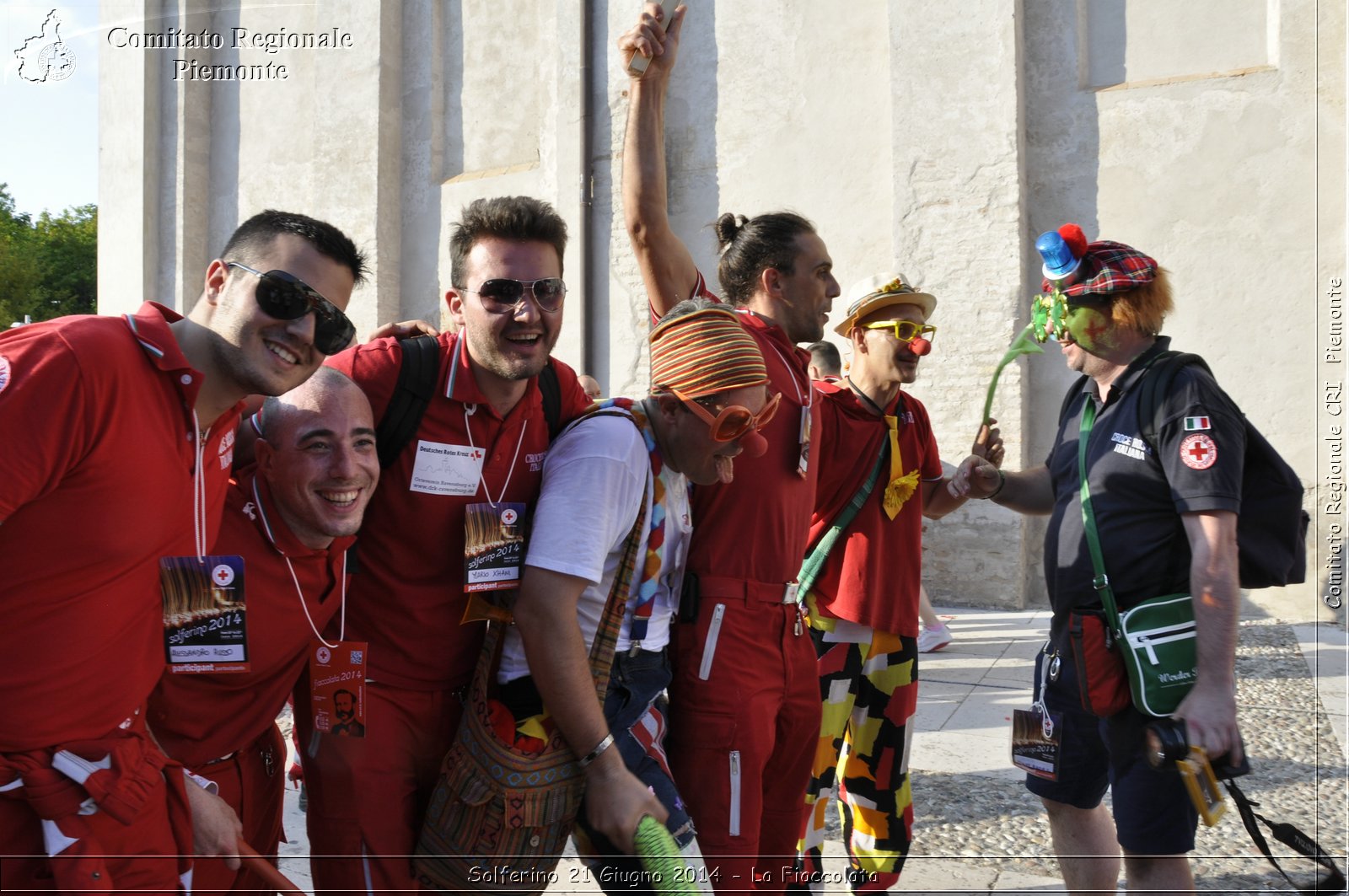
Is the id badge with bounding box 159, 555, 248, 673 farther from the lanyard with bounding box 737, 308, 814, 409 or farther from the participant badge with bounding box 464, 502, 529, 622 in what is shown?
the lanyard with bounding box 737, 308, 814, 409

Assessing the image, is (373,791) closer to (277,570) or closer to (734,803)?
(277,570)

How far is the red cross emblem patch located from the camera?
9.25 feet

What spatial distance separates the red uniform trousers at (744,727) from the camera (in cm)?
254

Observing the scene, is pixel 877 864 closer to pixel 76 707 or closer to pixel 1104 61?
pixel 76 707

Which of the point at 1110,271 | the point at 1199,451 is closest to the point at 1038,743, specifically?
the point at 1199,451

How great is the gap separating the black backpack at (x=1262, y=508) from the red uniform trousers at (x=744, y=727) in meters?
1.22

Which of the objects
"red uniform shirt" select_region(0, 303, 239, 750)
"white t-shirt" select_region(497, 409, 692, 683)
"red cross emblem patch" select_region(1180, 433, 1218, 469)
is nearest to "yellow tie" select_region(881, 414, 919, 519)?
"red cross emblem patch" select_region(1180, 433, 1218, 469)

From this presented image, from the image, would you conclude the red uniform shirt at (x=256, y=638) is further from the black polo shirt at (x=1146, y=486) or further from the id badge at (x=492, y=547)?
the black polo shirt at (x=1146, y=486)

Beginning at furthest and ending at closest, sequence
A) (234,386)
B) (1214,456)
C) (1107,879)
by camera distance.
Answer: (1107,879), (1214,456), (234,386)

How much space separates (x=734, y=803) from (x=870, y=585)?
1.22 m

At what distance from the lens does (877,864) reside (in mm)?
3500

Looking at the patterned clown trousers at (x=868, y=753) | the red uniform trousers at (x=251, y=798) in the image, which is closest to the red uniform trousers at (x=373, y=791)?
the red uniform trousers at (x=251, y=798)

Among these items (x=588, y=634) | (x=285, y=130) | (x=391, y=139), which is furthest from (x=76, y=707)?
(x=285, y=130)

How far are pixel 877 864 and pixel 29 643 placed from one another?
8.90 feet
